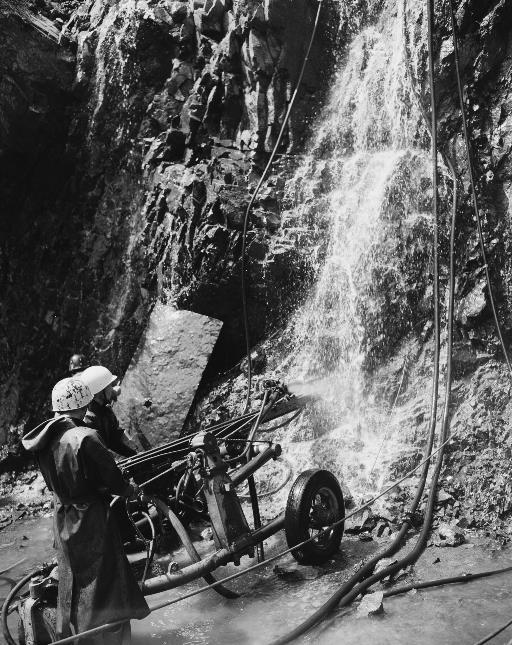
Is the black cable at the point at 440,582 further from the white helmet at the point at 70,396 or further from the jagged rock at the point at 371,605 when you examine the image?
the white helmet at the point at 70,396

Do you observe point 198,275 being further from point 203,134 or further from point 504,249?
point 504,249

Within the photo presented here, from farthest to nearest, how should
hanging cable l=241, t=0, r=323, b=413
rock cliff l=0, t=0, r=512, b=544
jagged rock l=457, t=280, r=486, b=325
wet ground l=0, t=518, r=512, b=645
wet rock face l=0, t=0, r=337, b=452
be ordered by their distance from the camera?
wet rock face l=0, t=0, r=337, b=452, hanging cable l=241, t=0, r=323, b=413, rock cliff l=0, t=0, r=512, b=544, jagged rock l=457, t=280, r=486, b=325, wet ground l=0, t=518, r=512, b=645

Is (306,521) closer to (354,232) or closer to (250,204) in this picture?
(354,232)

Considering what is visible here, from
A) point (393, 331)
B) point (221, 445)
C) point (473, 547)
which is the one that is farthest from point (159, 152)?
point (473, 547)

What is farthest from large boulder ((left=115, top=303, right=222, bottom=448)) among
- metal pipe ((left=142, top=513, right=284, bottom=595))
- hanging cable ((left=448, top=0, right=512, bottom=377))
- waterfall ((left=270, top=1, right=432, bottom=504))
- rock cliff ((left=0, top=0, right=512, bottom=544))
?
metal pipe ((left=142, top=513, right=284, bottom=595))

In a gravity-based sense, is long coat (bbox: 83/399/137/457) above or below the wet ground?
above

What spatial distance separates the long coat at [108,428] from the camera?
222 inches

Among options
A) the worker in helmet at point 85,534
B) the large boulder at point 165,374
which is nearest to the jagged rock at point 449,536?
the worker in helmet at point 85,534

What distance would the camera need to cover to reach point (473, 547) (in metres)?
5.27

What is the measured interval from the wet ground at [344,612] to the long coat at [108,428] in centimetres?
139

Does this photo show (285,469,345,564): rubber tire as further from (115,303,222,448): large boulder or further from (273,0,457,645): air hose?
(115,303,222,448): large boulder

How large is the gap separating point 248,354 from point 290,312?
3.41 ft

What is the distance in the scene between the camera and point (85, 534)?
144 inches

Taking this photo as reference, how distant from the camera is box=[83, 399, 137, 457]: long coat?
5.65 m
